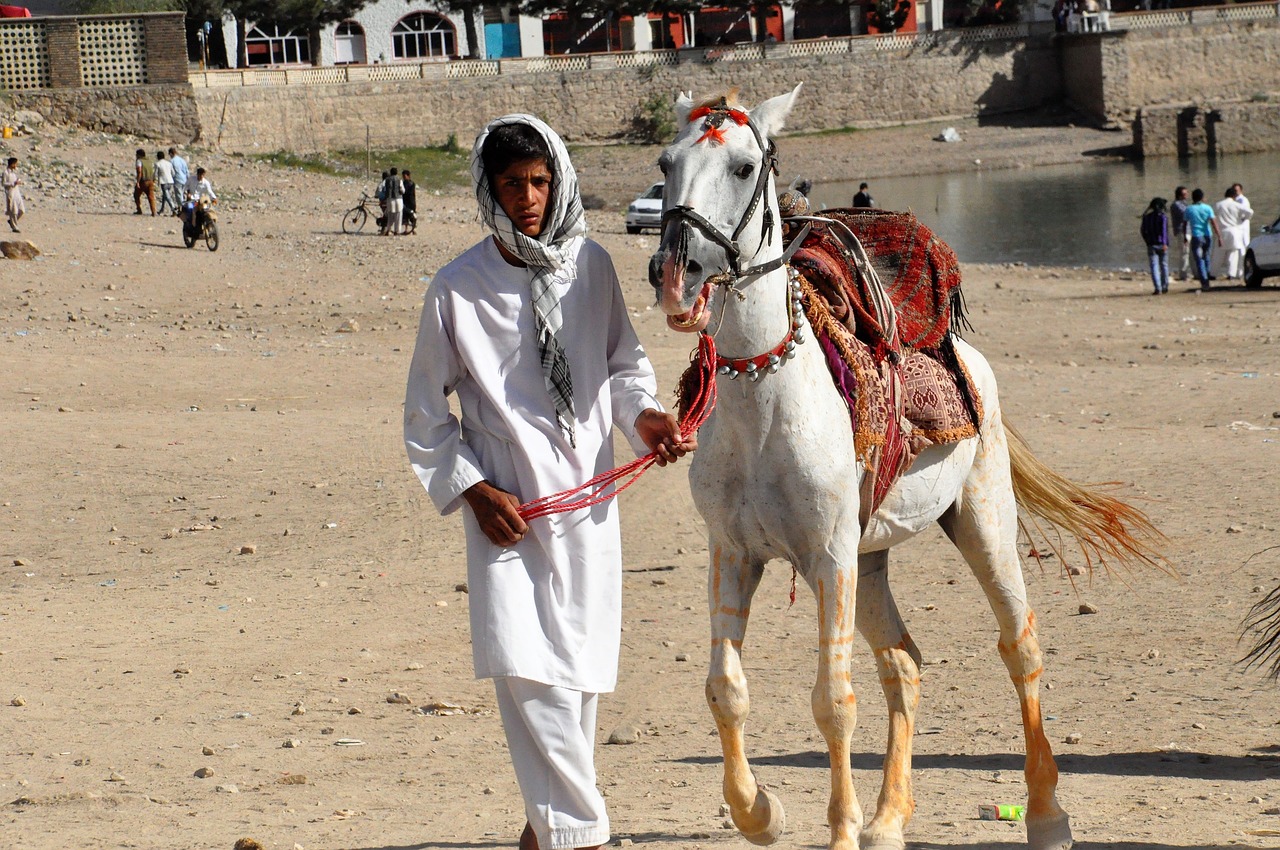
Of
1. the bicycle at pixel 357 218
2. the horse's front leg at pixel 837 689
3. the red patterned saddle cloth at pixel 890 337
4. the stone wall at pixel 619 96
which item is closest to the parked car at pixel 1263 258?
the bicycle at pixel 357 218

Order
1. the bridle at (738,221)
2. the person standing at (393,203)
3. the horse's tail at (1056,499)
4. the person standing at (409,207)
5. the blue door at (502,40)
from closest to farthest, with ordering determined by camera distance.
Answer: the bridle at (738,221) < the horse's tail at (1056,499) < the person standing at (393,203) < the person standing at (409,207) < the blue door at (502,40)

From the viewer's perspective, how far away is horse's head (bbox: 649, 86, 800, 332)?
4023mm

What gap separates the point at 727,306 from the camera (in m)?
4.40

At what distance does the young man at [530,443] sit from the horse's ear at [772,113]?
63 centimetres

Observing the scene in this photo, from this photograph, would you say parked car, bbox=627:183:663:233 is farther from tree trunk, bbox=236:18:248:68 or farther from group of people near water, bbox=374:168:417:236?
tree trunk, bbox=236:18:248:68

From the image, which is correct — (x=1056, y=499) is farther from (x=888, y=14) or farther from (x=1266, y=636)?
(x=888, y=14)

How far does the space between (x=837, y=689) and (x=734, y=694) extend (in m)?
0.30

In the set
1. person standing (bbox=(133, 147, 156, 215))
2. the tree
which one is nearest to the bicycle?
person standing (bbox=(133, 147, 156, 215))

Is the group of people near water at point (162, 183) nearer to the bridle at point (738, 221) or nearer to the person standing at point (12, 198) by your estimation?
the person standing at point (12, 198)

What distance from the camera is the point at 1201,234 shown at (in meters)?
22.4

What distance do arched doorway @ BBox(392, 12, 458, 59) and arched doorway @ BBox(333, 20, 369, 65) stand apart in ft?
4.32

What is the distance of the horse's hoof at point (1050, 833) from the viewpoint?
520 centimetres

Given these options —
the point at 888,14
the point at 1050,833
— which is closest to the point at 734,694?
the point at 1050,833

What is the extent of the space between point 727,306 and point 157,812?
2.60m
